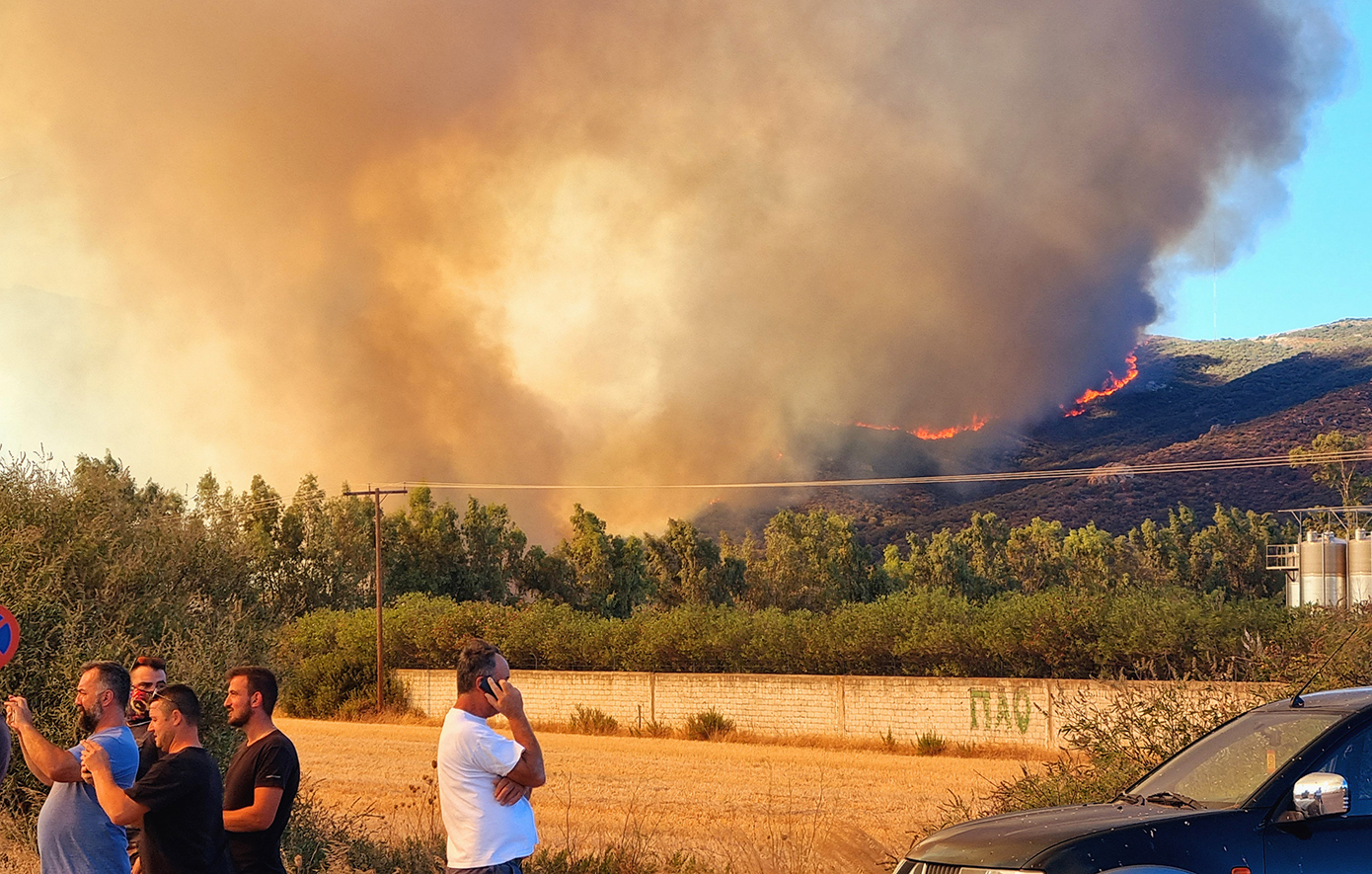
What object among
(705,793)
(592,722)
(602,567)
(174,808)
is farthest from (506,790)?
(602,567)

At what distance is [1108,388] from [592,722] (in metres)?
144

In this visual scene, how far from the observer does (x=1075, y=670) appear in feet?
118

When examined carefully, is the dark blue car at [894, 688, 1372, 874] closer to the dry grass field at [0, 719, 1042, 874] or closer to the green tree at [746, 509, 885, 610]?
the dry grass field at [0, 719, 1042, 874]

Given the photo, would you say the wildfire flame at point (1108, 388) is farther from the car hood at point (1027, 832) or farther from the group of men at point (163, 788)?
the group of men at point (163, 788)

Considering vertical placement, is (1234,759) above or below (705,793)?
above

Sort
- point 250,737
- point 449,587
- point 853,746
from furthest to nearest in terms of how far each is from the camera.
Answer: point 449,587 < point 853,746 < point 250,737

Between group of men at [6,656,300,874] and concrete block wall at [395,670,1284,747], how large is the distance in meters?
22.2

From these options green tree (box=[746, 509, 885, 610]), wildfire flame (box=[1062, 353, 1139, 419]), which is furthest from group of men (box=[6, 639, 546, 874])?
wildfire flame (box=[1062, 353, 1139, 419])

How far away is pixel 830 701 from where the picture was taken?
37156 mm

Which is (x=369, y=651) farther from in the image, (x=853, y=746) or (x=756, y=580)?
(x=756, y=580)

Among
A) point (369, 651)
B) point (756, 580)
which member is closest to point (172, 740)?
point (369, 651)

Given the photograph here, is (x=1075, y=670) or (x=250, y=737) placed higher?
(x=250, y=737)

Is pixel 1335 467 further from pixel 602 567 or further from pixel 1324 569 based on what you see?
pixel 602 567

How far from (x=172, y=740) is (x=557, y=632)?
Result: 4354 cm
